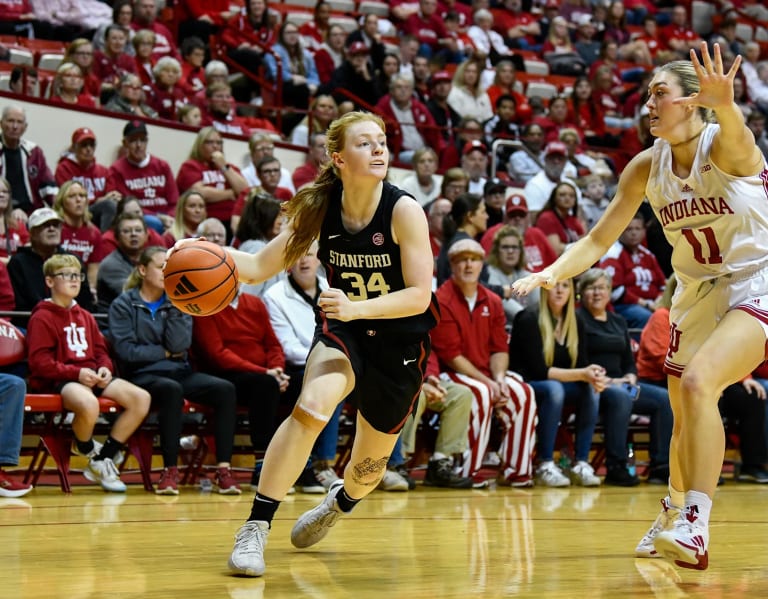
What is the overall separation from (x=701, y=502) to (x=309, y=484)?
3856 mm

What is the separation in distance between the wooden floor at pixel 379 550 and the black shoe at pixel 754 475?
167cm

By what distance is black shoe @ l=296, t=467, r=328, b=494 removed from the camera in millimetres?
7594

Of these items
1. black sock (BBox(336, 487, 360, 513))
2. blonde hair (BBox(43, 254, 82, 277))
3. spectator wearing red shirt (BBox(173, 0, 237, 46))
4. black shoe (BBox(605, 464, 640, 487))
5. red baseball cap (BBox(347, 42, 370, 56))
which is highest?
spectator wearing red shirt (BBox(173, 0, 237, 46))

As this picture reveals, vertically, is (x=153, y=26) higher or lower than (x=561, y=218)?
higher

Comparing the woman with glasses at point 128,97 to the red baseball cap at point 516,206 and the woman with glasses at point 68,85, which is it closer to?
the woman with glasses at point 68,85

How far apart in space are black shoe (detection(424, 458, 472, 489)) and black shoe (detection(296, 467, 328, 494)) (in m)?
0.90

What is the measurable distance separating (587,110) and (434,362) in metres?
8.57

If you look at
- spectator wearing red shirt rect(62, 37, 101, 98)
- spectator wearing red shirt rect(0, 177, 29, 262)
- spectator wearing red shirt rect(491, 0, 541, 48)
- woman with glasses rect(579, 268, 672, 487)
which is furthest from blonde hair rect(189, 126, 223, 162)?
spectator wearing red shirt rect(491, 0, 541, 48)

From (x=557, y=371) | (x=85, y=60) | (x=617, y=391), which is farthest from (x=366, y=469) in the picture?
(x=85, y=60)

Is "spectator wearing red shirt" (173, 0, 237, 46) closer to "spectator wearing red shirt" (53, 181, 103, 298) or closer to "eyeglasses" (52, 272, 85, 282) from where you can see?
"spectator wearing red shirt" (53, 181, 103, 298)

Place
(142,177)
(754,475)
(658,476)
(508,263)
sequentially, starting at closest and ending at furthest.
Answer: (658,476) → (754,475) → (508,263) → (142,177)

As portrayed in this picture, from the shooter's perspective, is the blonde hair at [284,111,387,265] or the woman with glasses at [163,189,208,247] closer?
the blonde hair at [284,111,387,265]

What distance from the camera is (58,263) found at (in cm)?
748

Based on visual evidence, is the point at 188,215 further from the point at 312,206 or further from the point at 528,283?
the point at 528,283
